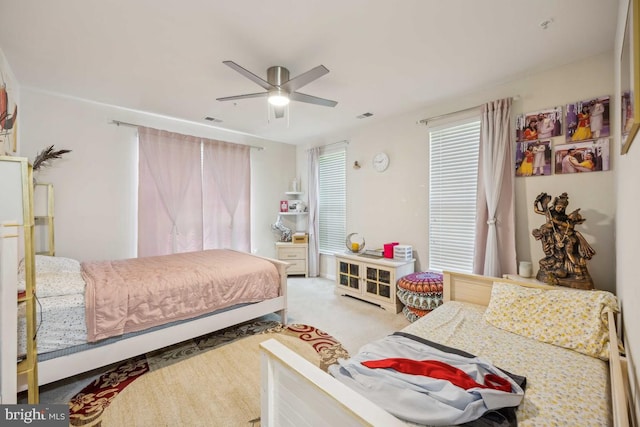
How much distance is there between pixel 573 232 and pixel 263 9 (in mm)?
2786

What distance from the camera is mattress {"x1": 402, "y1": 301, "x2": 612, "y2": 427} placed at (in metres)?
1.01

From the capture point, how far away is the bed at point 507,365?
857 mm

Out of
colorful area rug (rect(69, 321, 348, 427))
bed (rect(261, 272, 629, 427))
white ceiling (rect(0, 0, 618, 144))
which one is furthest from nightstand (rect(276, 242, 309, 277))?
bed (rect(261, 272, 629, 427))

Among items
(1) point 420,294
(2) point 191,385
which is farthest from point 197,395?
(1) point 420,294

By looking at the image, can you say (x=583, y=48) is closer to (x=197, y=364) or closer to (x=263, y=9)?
(x=263, y=9)

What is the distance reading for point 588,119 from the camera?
7.36ft

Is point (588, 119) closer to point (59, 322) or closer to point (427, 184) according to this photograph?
point (427, 184)

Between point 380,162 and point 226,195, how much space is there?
2.52 meters

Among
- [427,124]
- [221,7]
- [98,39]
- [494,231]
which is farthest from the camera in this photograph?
[427,124]

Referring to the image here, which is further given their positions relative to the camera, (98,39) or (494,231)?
(494,231)

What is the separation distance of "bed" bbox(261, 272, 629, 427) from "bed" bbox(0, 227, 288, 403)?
1445 mm

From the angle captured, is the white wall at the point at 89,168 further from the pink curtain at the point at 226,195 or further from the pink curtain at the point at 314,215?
the pink curtain at the point at 314,215

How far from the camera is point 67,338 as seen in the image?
175 cm

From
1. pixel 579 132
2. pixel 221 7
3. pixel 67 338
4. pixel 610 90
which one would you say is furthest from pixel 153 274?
pixel 610 90
